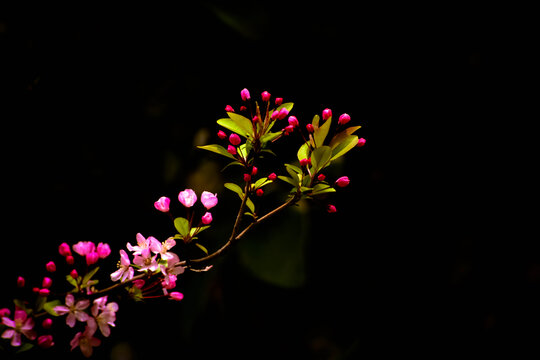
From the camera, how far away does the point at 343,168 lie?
1.25m

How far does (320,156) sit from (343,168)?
0.93m

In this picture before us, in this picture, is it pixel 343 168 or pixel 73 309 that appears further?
pixel 343 168

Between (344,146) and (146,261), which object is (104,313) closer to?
(146,261)

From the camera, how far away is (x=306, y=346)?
4.59 feet

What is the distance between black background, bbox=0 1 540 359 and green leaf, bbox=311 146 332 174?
472 millimetres

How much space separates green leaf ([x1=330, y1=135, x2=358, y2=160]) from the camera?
0.34 meters

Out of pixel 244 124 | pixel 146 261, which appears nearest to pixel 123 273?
pixel 146 261

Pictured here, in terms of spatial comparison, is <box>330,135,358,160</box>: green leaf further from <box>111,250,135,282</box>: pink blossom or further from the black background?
the black background

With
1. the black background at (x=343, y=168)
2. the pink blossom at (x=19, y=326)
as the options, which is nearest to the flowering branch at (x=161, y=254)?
the pink blossom at (x=19, y=326)

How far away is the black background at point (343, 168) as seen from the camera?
880 mm

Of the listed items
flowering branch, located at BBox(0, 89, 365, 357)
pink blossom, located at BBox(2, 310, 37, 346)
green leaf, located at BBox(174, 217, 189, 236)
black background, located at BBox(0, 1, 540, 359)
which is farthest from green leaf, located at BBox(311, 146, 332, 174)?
black background, located at BBox(0, 1, 540, 359)

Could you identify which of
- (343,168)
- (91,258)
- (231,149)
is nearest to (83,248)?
(91,258)

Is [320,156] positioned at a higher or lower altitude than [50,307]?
higher

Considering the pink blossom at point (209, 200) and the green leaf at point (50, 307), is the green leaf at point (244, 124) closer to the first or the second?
the pink blossom at point (209, 200)
